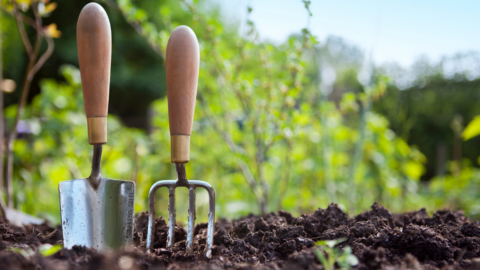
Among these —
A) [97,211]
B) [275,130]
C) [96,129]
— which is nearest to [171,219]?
[97,211]

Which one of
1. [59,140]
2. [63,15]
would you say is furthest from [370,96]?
[63,15]

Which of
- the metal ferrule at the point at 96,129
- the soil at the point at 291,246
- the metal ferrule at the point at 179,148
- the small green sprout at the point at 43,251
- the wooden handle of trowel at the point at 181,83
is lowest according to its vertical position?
the soil at the point at 291,246

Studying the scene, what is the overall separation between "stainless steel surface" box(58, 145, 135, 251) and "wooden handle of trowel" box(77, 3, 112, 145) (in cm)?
8

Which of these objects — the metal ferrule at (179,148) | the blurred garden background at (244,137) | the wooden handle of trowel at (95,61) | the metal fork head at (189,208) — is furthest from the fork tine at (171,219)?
the blurred garden background at (244,137)

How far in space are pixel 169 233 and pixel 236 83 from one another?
84 cm

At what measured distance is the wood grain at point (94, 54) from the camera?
0.89m

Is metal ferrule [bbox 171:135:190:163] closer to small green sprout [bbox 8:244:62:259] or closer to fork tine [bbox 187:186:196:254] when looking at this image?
fork tine [bbox 187:186:196:254]

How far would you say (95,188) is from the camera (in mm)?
981

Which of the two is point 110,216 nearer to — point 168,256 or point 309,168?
point 168,256

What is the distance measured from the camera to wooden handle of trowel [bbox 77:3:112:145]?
0.89m

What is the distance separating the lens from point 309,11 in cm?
125

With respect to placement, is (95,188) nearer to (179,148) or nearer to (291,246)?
(179,148)

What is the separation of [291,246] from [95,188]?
0.59m

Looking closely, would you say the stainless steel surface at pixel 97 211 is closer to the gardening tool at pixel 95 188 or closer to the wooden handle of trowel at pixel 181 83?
the gardening tool at pixel 95 188
